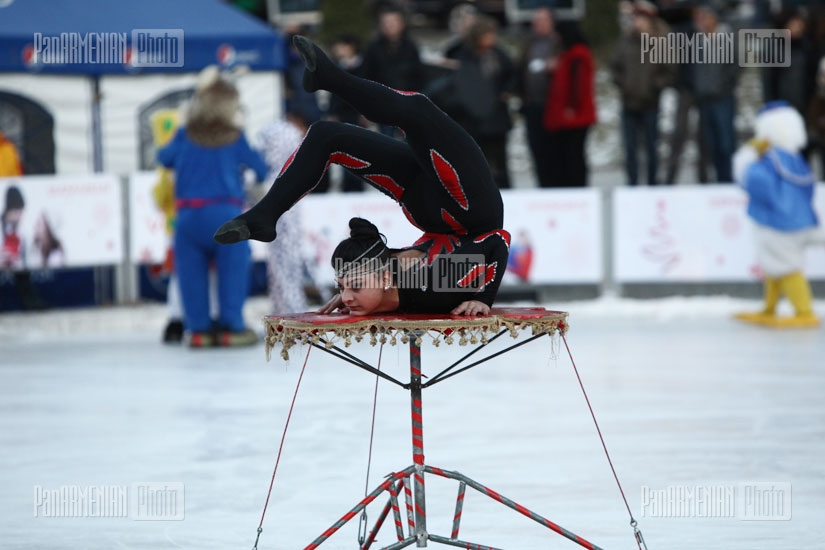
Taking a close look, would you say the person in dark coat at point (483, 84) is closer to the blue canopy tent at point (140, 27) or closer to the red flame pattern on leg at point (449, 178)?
the blue canopy tent at point (140, 27)

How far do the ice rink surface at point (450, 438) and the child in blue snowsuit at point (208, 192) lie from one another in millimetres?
409

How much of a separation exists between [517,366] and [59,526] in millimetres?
4373

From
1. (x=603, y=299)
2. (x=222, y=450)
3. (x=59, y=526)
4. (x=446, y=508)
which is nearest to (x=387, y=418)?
(x=222, y=450)

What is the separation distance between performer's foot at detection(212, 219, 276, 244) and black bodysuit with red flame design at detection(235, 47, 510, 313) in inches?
1.1

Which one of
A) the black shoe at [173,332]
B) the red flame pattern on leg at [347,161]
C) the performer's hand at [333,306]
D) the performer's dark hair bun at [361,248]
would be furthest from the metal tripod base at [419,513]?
the black shoe at [173,332]

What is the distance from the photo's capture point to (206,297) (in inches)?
374

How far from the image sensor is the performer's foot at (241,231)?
12.2ft

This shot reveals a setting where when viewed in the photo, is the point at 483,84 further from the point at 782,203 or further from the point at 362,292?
the point at 362,292

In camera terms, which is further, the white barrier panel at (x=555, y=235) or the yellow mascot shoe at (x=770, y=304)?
the white barrier panel at (x=555, y=235)

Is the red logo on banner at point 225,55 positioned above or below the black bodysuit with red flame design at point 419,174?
above

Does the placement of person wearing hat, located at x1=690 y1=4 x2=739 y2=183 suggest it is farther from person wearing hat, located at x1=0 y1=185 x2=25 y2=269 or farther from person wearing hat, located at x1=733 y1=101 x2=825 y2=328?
person wearing hat, located at x1=0 y1=185 x2=25 y2=269

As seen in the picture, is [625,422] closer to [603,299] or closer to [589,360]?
[589,360]

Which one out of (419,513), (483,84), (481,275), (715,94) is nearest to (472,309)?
(481,275)

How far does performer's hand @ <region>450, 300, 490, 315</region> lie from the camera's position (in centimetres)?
396
